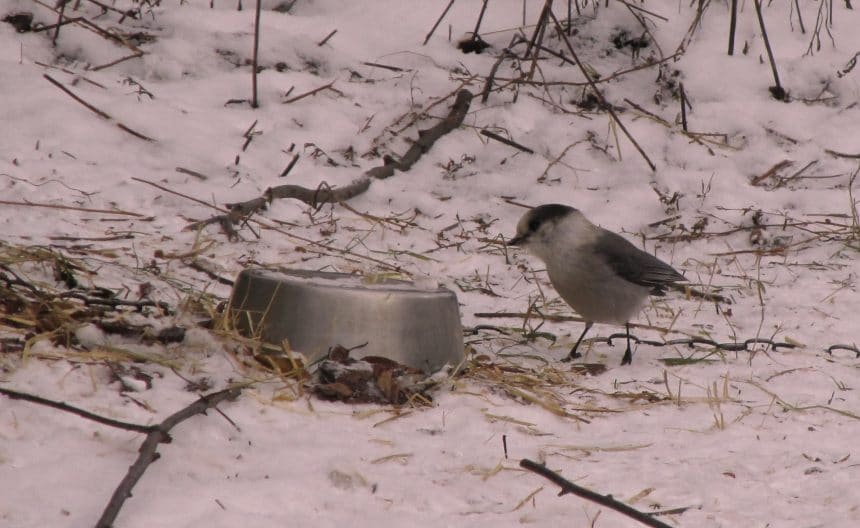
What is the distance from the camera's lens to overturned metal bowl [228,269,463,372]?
3.14m

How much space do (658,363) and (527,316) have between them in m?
0.55

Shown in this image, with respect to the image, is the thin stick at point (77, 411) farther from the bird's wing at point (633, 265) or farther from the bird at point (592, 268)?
the bird's wing at point (633, 265)

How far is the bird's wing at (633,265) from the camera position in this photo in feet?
13.2

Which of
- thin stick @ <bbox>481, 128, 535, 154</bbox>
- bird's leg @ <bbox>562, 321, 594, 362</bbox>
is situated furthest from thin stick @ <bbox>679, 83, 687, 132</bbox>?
bird's leg @ <bbox>562, 321, 594, 362</bbox>

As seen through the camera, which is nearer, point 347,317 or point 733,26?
point 347,317

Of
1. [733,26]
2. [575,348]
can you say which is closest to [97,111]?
[575,348]

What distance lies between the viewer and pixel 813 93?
6.07 metres

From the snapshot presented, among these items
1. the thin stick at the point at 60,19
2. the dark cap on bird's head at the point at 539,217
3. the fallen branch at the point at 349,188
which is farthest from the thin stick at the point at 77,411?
the thin stick at the point at 60,19

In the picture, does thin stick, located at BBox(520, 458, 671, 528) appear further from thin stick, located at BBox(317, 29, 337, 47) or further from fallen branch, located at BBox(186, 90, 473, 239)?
thin stick, located at BBox(317, 29, 337, 47)

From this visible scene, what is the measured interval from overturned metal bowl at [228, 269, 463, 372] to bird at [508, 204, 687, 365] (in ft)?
2.72

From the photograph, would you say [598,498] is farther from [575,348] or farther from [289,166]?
[289,166]

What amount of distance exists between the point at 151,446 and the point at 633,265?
91.8 inches

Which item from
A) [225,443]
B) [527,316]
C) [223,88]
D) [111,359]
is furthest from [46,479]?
[223,88]

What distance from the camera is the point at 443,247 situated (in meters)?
4.91
